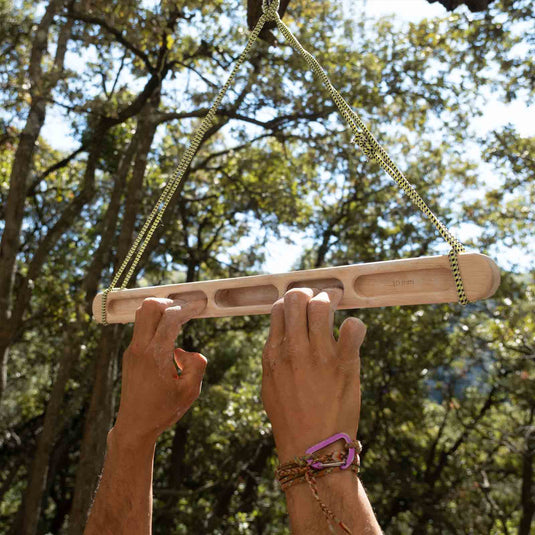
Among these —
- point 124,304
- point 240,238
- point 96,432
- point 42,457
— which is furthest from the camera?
point 240,238

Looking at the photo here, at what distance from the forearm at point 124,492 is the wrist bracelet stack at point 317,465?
48 centimetres

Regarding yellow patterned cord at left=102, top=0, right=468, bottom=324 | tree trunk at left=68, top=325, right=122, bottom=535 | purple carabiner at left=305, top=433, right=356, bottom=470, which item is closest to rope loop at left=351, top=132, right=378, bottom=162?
yellow patterned cord at left=102, top=0, right=468, bottom=324

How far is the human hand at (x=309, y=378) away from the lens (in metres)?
0.95

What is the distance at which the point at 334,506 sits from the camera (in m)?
0.87

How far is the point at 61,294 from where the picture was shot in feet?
24.3

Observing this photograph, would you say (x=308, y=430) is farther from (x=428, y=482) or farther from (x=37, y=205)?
(x=428, y=482)

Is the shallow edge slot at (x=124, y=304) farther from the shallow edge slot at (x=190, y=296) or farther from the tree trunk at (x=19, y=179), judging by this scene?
the tree trunk at (x=19, y=179)

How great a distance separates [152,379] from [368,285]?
1.84ft

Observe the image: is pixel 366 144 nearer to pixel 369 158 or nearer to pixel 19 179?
pixel 369 158


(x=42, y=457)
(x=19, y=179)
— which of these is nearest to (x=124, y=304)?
(x=19, y=179)

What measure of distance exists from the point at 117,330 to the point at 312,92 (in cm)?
381

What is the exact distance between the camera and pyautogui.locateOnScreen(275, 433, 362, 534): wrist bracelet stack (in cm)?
90

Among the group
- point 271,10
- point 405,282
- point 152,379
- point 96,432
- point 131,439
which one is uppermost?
point 271,10

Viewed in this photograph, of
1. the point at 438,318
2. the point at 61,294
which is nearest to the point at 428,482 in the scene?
the point at 438,318
